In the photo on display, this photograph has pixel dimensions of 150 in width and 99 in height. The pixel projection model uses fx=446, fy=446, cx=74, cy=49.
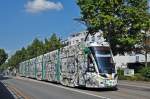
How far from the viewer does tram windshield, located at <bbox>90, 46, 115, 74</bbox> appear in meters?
28.7

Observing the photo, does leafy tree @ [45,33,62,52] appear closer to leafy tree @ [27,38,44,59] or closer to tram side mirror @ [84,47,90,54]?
leafy tree @ [27,38,44,59]

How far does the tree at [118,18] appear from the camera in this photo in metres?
62.6

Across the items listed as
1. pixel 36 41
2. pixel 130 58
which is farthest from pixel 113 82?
pixel 36 41

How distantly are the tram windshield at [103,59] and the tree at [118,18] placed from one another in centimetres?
3221

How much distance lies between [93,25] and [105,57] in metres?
34.3

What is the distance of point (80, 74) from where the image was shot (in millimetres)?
30953

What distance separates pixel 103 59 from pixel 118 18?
A: 34124 mm

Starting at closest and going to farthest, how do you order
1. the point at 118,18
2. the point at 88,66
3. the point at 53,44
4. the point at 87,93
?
the point at 87,93, the point at 88,66, the point at 118,18, the point at 53,44

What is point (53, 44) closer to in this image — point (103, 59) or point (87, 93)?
point (103, 59)

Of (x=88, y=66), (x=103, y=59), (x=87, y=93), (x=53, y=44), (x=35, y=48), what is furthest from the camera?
(x=35, y=48)

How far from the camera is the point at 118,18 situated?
62.7 metres

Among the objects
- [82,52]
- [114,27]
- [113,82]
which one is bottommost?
[113,82]

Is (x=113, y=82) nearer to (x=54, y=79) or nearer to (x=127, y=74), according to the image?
(x=54, y=79)

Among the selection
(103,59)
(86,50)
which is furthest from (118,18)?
(103,59)
